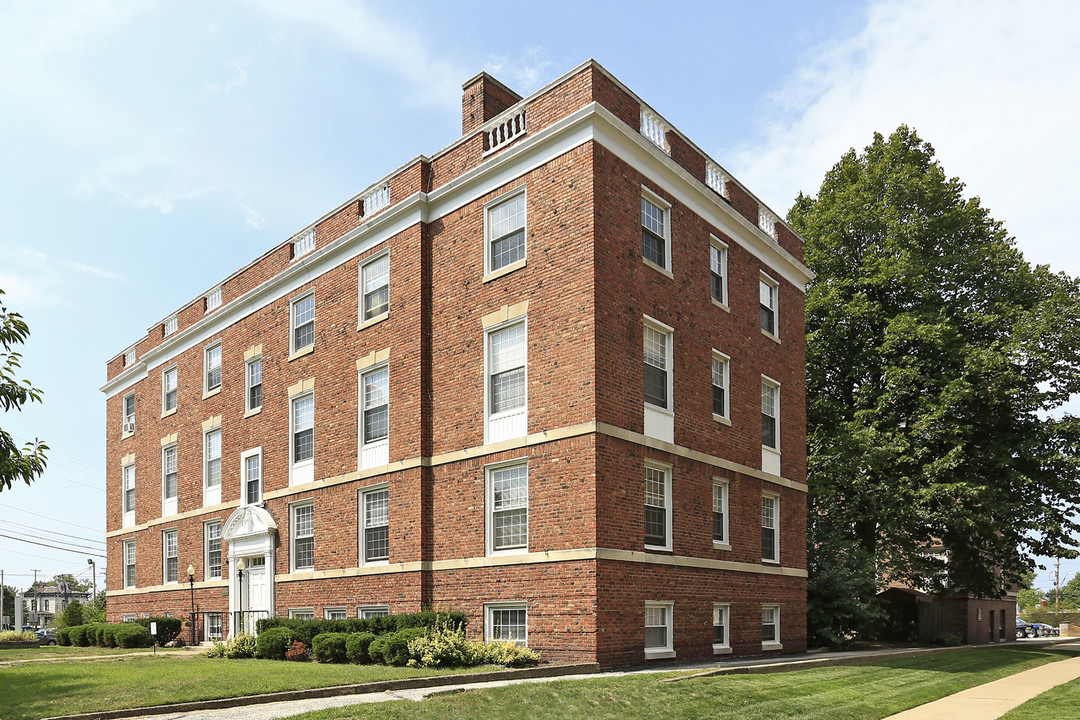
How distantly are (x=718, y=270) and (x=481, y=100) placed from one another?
25.3 feet

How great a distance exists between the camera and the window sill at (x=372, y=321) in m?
24.3

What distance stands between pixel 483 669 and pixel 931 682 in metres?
8.83

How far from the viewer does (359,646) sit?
1967cm

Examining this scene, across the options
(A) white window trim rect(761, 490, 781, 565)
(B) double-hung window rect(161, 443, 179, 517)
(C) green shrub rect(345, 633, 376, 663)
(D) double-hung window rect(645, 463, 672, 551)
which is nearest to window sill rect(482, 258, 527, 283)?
(D) double-hung window rect(645, 463, 672, 551)

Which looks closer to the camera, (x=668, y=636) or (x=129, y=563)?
(x=668, y=636)

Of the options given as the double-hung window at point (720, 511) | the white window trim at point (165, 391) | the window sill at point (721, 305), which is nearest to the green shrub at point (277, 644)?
the double-hung window at point (720, 511)

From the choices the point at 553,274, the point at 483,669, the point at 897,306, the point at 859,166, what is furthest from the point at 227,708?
the point at 859,166

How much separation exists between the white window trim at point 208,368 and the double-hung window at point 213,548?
178 inches

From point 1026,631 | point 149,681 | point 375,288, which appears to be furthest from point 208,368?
point 1026,631

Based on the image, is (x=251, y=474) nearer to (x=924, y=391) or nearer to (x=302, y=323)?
(x=302, y=323)

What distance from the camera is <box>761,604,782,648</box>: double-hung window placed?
25.0m

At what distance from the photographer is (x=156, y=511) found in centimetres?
3600

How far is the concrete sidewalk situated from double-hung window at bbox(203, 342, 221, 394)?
2484 centimetres

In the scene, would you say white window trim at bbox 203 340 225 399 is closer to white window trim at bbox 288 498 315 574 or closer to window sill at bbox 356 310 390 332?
white window trim at bbox 288 498 315 574
